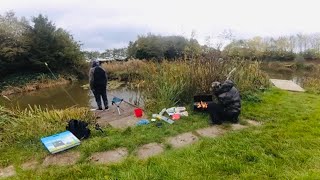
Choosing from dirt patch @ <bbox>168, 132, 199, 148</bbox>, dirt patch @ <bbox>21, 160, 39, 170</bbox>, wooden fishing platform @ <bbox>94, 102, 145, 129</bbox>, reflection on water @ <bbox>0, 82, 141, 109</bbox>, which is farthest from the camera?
reflection on water @ <bbox>0, 82, 141, 109</bbox>

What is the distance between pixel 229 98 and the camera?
5.03 m

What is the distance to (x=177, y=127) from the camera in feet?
15.7

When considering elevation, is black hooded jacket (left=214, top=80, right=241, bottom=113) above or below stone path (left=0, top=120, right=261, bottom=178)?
above

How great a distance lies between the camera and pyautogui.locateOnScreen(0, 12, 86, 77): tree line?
19.0 meters

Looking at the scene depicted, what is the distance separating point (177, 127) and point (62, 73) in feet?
61.8

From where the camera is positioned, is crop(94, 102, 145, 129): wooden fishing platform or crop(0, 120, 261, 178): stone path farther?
crop(94, 102, 145, 129): wooden fishing platform

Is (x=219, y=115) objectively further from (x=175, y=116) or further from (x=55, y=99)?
(x=55, y=99)

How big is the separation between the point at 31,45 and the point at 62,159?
18.6m

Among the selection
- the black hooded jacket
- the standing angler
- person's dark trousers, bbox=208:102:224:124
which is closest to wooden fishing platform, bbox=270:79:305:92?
the black hooded jacket

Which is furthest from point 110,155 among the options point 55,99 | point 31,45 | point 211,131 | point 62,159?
point 31,45

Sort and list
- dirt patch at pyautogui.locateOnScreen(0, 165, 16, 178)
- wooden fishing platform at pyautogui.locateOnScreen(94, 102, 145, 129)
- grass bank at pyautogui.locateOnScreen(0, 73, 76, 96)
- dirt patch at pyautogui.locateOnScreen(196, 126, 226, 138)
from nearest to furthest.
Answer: dirt patch at pyautogui.locateOnScreen(0, 165, 16, 178), dirt patch at pyautogui.locateOnScreen(196, 126, 226, 138), wooden fishing platform at pyautogui.locateOnScreen(94, 102, 145, 129), grass bank at pyautogui.locateOnScreen(0, 73, 76, 96)

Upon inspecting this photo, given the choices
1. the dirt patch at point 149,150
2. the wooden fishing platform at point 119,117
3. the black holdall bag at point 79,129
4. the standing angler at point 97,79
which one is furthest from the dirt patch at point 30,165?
the standing angler at point 97,79

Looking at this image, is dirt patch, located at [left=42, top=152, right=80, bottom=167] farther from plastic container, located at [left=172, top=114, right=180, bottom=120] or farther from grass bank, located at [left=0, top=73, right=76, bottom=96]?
grass bank, located at [left=0, top=73, right=76, bottom=96]

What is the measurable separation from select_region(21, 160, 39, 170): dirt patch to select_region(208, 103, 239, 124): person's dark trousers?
3.06 m
